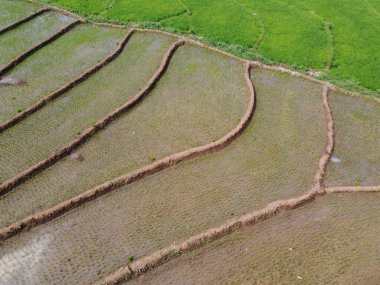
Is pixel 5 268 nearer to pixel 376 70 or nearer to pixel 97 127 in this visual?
pixel 97 127

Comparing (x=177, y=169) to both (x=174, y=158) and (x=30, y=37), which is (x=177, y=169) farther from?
(x=30, y=37)

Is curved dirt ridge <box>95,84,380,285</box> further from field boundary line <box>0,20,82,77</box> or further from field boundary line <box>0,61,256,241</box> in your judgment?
field boundary line <box>0,20,82,77</box>

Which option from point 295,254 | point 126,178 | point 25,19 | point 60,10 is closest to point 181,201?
point 126,178

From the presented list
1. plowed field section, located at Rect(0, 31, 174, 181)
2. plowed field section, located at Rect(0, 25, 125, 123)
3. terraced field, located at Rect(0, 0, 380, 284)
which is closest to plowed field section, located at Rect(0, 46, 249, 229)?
terraced field, located at Rect(0, 0, 380, 284)

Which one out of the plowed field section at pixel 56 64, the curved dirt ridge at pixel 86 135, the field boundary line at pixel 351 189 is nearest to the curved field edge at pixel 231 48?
the plowed field section at pixel 56 64

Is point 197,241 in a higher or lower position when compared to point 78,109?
lower

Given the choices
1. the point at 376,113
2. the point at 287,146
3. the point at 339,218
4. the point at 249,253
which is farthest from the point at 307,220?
the point at 376,113

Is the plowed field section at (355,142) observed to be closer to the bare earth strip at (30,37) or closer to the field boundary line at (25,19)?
the bare earth strip at (30,37)
